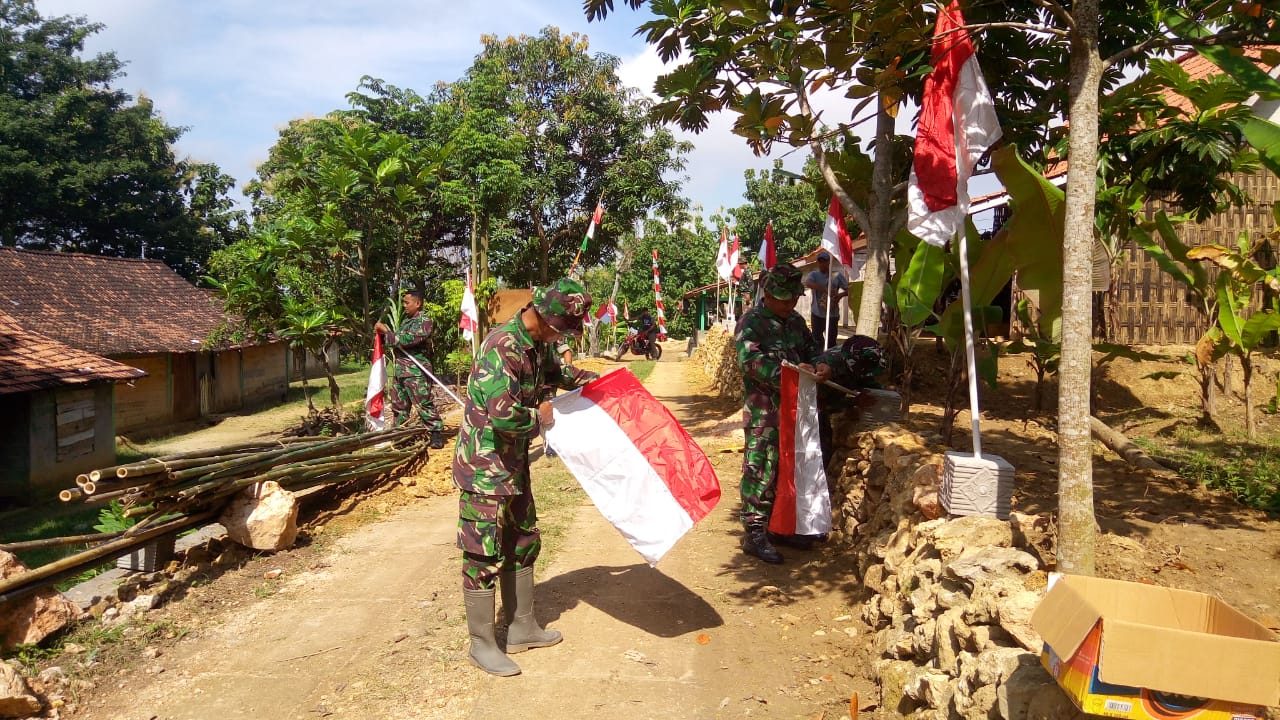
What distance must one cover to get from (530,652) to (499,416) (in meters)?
1.39

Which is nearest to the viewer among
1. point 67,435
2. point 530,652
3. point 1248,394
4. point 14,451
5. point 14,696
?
point 14,696

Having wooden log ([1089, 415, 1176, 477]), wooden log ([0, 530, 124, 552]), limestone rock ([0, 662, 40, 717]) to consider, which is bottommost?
limestone rock ([0, 662, 40, 717])

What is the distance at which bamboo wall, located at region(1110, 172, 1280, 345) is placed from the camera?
33.6 ft

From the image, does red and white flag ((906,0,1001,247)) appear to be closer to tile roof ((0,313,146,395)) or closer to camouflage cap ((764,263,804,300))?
camouflage cap ((764,263,804,300))

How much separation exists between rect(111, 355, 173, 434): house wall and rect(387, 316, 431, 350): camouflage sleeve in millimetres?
8207

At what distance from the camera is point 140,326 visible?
16.6m

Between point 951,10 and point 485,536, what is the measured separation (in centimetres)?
377

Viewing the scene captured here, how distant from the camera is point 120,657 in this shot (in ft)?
14.2

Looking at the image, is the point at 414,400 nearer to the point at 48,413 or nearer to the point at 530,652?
the point at 48,413

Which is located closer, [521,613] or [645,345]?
[521,613]

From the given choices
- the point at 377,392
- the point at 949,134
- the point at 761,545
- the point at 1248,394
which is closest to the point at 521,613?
the point at 761,545

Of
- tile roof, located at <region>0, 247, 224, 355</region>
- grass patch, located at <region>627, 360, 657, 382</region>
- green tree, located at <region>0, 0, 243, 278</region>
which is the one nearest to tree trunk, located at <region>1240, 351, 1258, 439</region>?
tile roof, located at <region>0, 247, 224, 355</region>

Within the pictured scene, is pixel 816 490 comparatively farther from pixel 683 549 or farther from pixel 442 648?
pixel 442 648

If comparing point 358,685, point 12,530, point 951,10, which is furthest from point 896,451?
point 12,530
